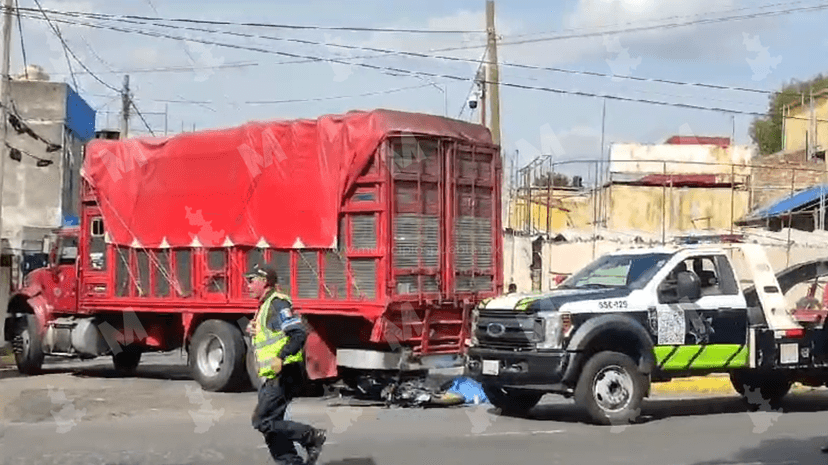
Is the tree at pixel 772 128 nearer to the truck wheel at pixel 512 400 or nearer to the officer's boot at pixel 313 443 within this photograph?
the truck wheel at pixel 512 400

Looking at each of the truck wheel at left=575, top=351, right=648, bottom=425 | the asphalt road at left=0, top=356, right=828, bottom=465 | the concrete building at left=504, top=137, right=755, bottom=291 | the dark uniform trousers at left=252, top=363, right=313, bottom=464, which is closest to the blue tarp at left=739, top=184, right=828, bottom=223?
the concrete building at left=504, top=137, right=755, bottom=291

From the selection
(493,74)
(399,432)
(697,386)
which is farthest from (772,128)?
(399,432)

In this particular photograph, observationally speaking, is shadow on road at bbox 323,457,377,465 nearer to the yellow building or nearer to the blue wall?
the blue wall

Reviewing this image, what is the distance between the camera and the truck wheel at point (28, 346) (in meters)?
19.4

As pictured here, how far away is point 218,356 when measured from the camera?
53.4ft

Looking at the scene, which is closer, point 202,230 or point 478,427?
point 478,427

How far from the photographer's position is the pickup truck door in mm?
13016

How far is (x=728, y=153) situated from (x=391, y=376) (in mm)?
37674

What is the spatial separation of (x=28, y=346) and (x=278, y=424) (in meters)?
12.2

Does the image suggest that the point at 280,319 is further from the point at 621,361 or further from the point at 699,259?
the point at 699,259

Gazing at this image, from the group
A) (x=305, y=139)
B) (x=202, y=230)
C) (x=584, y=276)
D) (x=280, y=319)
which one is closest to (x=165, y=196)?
(x=202, y=230)

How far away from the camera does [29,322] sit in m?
19.4

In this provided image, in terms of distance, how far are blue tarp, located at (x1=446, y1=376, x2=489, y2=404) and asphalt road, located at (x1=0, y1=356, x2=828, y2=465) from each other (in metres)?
0.37

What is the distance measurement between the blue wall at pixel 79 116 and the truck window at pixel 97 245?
80.7ft
